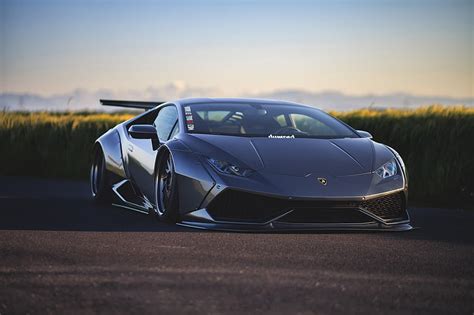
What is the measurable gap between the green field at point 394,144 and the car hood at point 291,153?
15.2ft

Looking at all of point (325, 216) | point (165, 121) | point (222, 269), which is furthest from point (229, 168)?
point (165, 121)

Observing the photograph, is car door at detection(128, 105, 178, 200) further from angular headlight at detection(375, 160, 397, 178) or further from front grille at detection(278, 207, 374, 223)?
angular headlight at detection(375, 160, 397, 178)

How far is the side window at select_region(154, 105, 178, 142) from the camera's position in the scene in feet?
31.9

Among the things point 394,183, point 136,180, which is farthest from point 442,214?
point 136,180

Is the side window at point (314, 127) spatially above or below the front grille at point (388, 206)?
above

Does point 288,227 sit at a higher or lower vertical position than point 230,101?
lower

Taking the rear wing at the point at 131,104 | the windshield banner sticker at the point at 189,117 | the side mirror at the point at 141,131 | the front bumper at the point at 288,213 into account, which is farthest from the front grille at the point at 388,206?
the rear wing at the point at 131,104

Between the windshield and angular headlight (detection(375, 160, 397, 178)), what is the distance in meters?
0.93

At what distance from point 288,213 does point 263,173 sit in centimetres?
41

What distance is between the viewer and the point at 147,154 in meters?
9.62

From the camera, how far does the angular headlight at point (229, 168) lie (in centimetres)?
814

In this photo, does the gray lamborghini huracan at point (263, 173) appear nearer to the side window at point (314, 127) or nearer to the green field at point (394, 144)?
the side window at point (314, 127)

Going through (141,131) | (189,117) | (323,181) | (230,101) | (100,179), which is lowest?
(100,179)

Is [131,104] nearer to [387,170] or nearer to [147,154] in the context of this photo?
[147,154]
